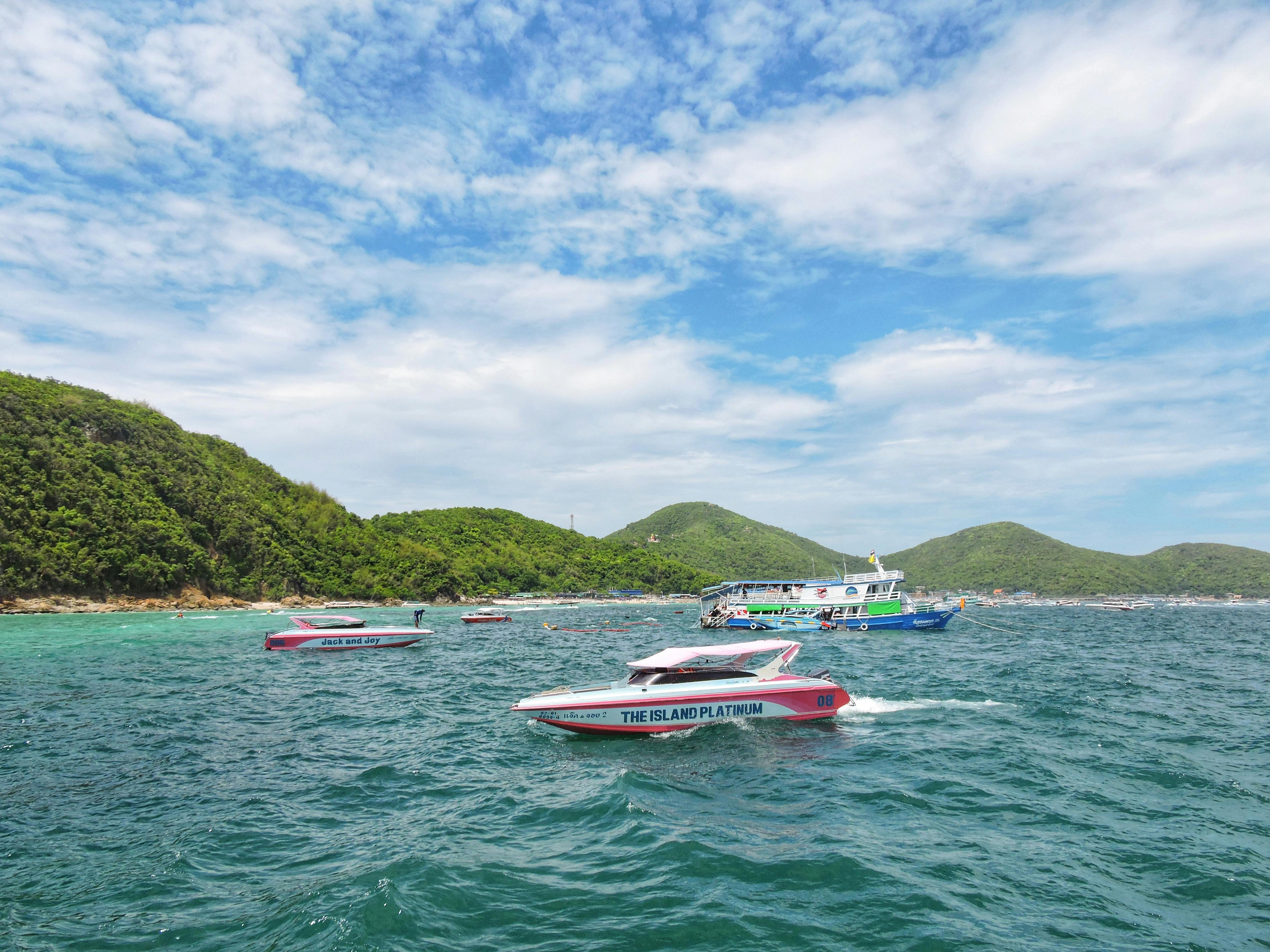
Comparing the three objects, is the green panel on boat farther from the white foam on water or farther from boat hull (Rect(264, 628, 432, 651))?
the white foam on water

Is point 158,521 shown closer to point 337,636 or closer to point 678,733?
point 337,636

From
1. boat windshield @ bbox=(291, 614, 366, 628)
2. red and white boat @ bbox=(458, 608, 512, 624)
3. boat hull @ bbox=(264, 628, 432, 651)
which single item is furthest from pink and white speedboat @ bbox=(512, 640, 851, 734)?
red and white boat @ bbox=(458, 608, 512, 624)

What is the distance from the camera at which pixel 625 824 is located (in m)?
12.4

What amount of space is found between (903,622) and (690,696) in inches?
2171

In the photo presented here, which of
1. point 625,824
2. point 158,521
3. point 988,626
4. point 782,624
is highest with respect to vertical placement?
point 158,521

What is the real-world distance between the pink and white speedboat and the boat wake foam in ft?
4.67

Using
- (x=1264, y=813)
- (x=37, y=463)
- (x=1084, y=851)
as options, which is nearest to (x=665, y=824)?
(x=1084, y=851)

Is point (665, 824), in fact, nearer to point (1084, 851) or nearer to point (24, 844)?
point (1084, 851)

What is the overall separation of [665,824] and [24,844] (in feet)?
37.3

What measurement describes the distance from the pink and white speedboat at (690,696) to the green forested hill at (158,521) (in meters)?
98.4

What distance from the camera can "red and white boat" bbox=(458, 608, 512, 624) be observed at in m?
81.2

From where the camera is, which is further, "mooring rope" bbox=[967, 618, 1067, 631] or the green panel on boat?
"mooring rope" bbox=[967, 618, 1067, 631]

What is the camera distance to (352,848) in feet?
36.3

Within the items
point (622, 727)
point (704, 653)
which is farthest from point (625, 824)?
point (704, 653)
